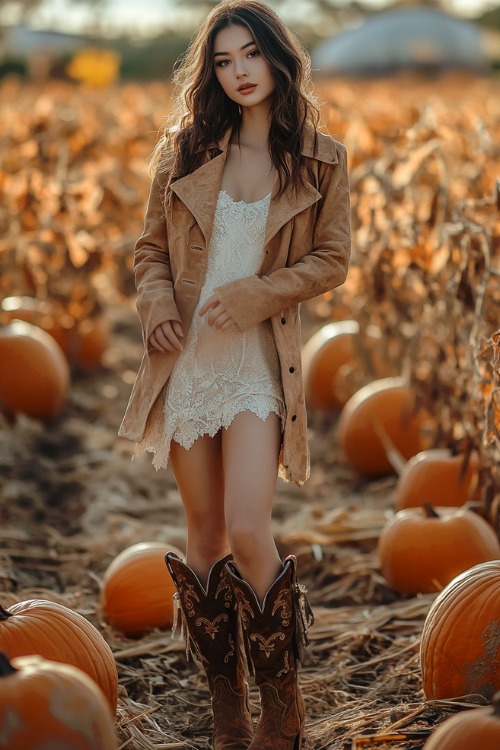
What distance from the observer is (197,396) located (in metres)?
2.99

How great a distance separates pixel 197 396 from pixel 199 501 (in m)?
0.28

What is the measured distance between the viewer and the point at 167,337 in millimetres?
3000

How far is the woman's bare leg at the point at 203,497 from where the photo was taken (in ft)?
9.94

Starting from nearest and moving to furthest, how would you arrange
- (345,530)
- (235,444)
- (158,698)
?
(235,444) → (158,698) → (345,530)

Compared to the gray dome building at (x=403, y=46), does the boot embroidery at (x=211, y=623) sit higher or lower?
lower

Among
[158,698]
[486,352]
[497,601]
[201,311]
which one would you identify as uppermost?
[201,311]

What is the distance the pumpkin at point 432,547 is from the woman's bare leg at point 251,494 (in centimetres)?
144

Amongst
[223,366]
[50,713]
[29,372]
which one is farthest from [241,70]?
[29,372]

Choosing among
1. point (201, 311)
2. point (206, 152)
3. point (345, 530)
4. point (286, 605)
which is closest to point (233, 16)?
point (206, 152)

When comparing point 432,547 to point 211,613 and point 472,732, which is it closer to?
point 211,613

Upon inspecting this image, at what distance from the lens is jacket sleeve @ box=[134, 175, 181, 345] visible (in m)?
3.03

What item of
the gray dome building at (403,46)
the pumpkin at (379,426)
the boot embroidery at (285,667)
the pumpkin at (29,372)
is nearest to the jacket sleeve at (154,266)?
the boot embroidery at (285,667)

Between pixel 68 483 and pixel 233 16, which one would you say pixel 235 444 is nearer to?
pixel 233 16

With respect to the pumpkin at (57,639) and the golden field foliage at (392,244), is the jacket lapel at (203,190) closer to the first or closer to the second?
the golden field foliage at (392,244)
